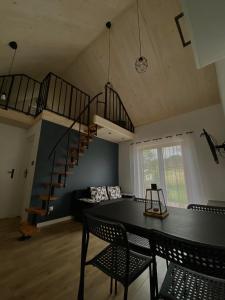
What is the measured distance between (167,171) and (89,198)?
244cm

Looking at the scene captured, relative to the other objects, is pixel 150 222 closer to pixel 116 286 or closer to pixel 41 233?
pixel 116 286

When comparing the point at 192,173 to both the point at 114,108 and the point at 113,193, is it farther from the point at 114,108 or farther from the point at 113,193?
the point at 114,108

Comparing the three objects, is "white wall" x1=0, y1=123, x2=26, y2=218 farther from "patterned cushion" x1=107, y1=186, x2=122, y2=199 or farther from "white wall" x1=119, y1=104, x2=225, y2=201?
"white wall" x1=119, y1=104, x2=225, y2=201

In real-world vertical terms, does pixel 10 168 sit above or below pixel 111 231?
above

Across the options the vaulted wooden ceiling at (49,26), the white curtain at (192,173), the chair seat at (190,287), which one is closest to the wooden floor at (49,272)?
the chair seat at (190,287)

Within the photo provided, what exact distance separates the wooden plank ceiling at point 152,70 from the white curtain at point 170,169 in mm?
985

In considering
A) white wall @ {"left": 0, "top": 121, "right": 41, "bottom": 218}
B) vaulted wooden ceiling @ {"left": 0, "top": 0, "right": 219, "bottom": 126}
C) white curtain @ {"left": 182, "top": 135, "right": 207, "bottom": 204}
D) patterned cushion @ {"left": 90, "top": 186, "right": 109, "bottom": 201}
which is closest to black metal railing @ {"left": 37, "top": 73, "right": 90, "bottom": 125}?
vaulted wooden ceiling @ {"left": 0, "top": 0, "right": 219, "bottom": 126}

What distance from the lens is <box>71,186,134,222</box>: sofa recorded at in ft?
11.5

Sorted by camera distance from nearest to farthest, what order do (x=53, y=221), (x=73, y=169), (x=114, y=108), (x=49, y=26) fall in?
(x=49, y=26) < (x=53, y=221) < (x=73, y=169) < (x=114, y=108)

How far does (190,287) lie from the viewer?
2.91 feet

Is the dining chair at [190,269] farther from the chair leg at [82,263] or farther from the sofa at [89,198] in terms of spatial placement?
the sofa at [89,198]

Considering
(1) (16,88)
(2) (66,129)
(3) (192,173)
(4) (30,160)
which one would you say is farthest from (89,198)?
(1) (16,88)

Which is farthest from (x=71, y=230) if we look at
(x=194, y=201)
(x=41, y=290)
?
(x=194, y=201)

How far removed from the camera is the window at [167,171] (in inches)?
148
